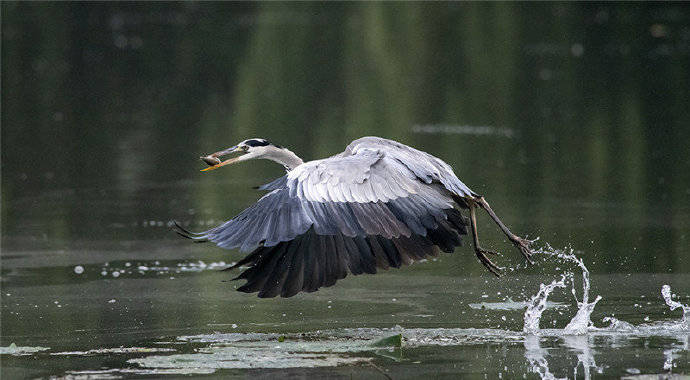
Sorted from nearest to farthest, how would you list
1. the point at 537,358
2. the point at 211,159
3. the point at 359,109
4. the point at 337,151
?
the point at 537,358, the point at 211,159, the point at 337,151, the point at 359,109

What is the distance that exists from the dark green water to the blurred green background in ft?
0.20

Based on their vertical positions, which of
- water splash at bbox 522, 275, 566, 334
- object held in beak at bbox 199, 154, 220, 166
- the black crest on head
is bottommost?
water splash at bbox 522, 275, 566, 334

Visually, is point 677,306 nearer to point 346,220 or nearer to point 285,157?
point 346,220

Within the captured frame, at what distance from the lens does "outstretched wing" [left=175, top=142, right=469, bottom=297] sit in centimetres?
702

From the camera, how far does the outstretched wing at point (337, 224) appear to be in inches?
276

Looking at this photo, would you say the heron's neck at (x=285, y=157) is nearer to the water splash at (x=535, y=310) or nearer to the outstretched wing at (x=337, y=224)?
the outstretched wing at (x=337, y=224)

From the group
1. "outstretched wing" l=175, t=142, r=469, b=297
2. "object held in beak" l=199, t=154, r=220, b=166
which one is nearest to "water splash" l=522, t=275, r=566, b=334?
"outstretched wing" l=175, t=142, r=469, b=297

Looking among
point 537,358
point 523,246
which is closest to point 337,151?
point 523,246

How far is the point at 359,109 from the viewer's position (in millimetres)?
18812

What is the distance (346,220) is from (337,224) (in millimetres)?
64

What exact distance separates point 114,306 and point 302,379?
2.50 meters

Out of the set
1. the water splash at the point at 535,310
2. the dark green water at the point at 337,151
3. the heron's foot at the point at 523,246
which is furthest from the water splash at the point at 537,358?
the heron's foot at the point at 523,246

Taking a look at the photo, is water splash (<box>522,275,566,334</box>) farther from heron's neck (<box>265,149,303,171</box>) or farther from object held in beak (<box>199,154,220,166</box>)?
object held in beak (<box>199,154,220,166</box>)

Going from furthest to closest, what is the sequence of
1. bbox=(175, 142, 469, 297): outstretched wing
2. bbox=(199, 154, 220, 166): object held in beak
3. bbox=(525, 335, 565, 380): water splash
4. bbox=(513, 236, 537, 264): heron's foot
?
bbox=(513, 236, 537, 264): heron's foot → bbox=(199, 154, 220, 166): object held in beak → bbox=(175, 142, 469, 297): outstretched wing → bbox=(525, 335, 565, 380): water splash
